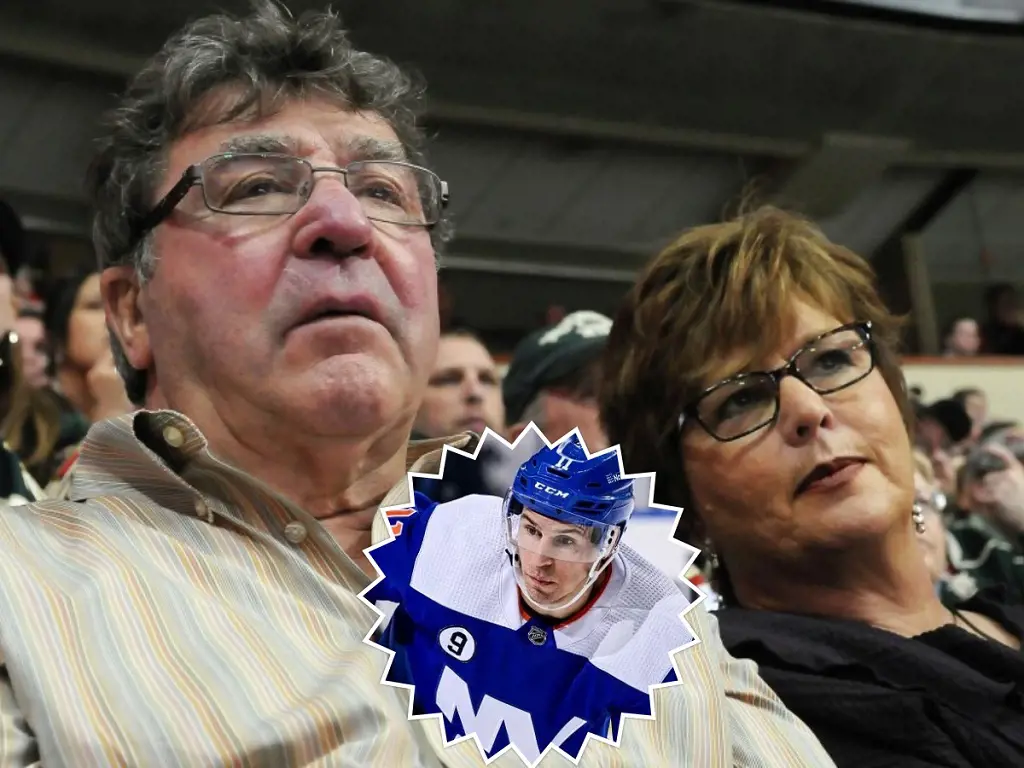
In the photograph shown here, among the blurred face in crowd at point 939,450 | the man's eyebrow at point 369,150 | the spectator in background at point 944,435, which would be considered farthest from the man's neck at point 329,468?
the spectator in background at point 944,435

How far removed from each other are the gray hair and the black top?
20.2 inches

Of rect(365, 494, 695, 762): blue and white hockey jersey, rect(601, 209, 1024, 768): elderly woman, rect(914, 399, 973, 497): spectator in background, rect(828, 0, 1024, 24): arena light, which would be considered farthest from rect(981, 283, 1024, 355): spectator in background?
rect(365, 494, 695, 762): blue and white hockey jersey

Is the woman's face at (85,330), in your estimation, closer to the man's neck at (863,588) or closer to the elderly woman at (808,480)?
the elderly woman at (808,480)

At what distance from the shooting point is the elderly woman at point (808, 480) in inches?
37.2

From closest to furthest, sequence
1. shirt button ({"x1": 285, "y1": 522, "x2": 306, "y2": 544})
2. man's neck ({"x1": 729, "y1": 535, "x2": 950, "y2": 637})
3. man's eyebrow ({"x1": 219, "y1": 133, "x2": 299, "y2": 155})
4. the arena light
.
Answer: shirt button ({"x1": 285, "y1": 522, "x2": 306, "y2": 544}) → man's eyebrow ({"x1": 219, "y1": 133, "x2": 299, "y2": 155}) → man's neck ({"x1": 729, "y1": 535, "x2": 950, "y2": 637}) → the arena light

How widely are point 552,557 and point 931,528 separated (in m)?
1.26

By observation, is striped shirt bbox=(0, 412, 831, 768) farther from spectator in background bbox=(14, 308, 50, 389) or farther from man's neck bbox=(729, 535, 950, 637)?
spectator in background bbox=(14, 308, 50, 389)

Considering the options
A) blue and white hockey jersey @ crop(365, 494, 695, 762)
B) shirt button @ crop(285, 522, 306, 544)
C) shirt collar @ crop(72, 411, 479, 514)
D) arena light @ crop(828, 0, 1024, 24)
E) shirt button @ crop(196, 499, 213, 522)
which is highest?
arena light @ crop(828, 0, 1024, 24)

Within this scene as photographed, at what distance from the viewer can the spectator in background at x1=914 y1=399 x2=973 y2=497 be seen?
2893mm

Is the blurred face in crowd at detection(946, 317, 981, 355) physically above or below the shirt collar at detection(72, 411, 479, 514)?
above

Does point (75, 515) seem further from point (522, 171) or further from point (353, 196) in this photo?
point (522, 171)

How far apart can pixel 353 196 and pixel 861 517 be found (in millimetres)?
564

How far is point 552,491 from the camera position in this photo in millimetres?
457

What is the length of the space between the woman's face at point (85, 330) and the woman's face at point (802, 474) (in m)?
1.05
